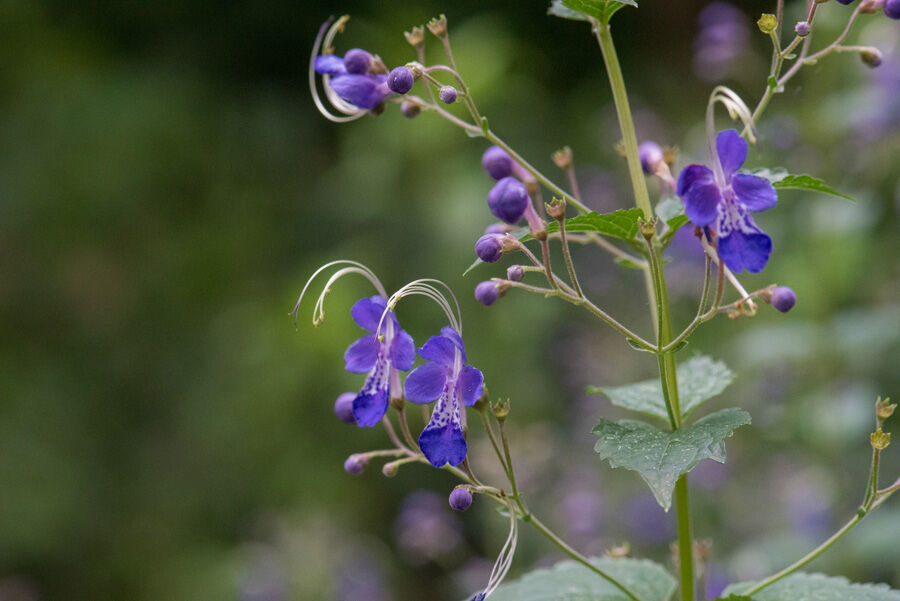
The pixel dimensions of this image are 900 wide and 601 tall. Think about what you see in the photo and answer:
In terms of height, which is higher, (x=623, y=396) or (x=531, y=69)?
(x=623, y=396)

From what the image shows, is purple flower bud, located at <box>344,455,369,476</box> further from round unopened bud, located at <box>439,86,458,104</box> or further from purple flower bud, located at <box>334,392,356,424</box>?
round unopened bud, located at <box>439,86,458,104</box>

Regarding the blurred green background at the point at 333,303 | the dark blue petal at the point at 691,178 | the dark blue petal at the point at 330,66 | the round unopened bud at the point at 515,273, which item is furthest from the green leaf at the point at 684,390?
the blurred green background at the point at 333,303

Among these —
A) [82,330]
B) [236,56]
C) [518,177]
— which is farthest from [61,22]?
[518,177]

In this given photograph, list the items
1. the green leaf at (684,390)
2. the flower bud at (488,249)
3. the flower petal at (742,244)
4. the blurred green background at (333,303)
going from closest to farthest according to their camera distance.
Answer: the flower petal at (742,244) → the flower bud at (488,249) → the green leaf at (684,390) → the blurred green background at (333,303)

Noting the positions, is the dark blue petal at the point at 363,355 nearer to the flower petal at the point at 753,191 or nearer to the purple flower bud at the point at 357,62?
the purple flower bud at the point at 357,62

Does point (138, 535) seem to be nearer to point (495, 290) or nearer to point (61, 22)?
point (61, 22)
